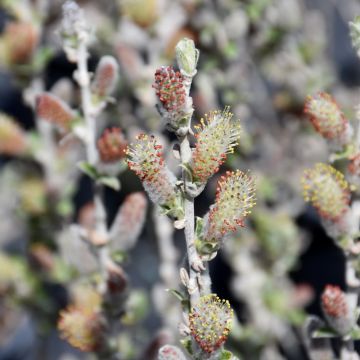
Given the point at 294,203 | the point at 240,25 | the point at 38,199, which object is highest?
the point at 240,25

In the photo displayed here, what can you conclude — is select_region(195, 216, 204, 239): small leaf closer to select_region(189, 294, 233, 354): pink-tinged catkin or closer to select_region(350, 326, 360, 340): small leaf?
select_region(189, 294, 233, 354): pink-tinged catkin

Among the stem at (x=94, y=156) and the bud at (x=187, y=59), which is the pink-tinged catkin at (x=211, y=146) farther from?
the stem at (x=94, y=156)

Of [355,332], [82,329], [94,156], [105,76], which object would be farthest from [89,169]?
[355,332]

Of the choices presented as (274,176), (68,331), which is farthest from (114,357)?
(274,176)

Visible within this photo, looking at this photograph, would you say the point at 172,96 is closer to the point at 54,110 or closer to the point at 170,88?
the point at 170,88

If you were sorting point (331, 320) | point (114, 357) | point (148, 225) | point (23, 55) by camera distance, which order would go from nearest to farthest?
point (331, 320), point (114, 357), point (23, 55), point (148, 225)

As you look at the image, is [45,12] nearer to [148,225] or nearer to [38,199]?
[38,199]

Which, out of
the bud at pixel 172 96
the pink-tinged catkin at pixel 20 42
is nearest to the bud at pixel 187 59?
the bud at pixel 172 96
